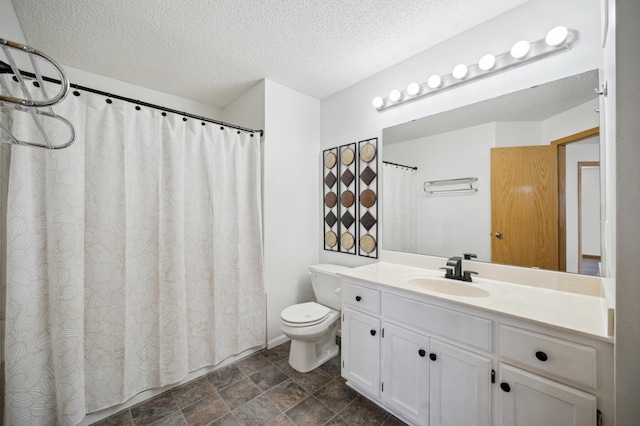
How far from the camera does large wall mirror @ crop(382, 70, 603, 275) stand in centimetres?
125

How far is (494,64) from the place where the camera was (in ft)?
4.78

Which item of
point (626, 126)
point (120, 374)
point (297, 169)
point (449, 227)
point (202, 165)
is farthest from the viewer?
point (297, 169)

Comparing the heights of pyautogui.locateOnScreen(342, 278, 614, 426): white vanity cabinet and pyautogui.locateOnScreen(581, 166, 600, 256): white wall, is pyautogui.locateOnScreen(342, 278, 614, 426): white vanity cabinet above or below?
below

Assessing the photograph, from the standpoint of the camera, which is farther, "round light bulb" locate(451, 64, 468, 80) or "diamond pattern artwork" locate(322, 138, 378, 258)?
"diamond pattern artwork" locate(322, 138, 378, 258)

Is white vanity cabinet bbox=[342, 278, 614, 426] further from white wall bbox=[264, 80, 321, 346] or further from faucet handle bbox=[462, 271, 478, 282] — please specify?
white wall bbox=[264, 80, 321, 346]

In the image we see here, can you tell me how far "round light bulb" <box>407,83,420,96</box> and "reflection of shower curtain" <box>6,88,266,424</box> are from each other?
4.31 feet

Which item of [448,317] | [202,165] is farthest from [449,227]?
[202,165]

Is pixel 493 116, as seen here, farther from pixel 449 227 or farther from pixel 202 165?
pixel 202 165

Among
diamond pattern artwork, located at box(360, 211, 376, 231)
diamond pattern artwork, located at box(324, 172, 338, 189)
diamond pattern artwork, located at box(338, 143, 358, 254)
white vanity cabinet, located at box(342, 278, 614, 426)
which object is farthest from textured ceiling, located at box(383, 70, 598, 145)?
white vanity cabinet, located at box(342, 278, 614, 426)

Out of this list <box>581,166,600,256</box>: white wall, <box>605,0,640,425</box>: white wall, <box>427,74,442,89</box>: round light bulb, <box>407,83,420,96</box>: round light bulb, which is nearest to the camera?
<box>605,0,640,425</box>: white wall

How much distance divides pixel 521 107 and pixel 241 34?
6.04ft

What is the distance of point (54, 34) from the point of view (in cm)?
160

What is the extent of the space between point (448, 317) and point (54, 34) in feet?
9.74

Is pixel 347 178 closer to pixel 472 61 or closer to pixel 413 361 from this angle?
pixel 472 61
